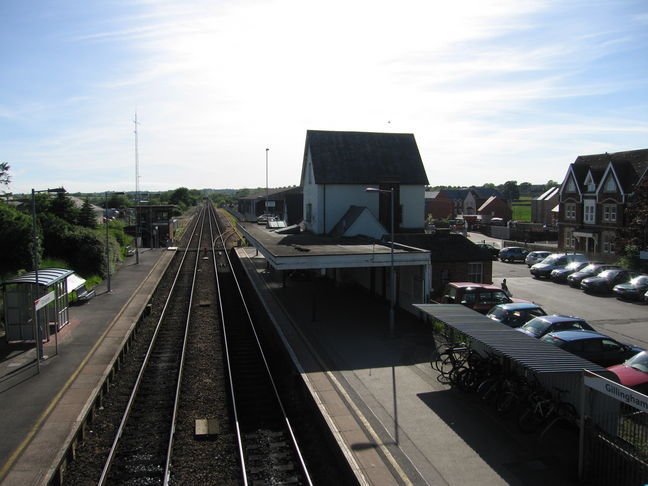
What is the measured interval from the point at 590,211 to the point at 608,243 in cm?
343

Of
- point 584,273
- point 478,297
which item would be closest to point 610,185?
point 584,273

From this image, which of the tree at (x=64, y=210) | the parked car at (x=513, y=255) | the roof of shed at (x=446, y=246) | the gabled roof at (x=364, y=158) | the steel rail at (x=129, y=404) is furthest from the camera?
the parked car at (x=513, y=255)

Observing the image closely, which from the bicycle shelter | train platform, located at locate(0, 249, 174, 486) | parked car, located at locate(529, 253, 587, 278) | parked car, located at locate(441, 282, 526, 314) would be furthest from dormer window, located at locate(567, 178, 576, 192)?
train platform, located at locate(0, 249, 174, 486)

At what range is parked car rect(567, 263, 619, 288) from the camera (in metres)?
32.1

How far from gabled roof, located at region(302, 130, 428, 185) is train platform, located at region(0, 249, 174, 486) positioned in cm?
1500

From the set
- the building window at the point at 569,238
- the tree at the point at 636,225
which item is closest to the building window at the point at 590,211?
the building window at the point at 569,238

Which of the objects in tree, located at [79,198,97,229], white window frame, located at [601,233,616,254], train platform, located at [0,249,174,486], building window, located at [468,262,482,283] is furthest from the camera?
white window frame, located at [601,233,616,254]

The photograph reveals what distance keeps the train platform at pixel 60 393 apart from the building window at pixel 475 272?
16.3 meters

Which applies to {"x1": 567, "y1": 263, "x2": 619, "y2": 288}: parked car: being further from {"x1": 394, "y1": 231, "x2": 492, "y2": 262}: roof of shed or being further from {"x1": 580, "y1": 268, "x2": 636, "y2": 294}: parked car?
{"x1": 394, "y1": 231, "x2": 492, "y2": 262}: roof of shed

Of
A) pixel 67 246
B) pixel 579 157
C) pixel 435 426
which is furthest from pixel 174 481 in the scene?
pixel 579 157

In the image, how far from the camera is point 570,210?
157 feet

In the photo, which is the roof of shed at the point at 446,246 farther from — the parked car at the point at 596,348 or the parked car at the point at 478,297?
the parked car at the point at 596,348

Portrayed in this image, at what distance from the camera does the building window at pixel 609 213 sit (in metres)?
42.0

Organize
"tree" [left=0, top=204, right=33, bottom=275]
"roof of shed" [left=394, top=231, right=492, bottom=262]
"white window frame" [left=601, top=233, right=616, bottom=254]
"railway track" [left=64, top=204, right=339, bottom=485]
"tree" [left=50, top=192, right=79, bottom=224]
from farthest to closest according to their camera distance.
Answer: "white window frame" [left=601, top=233, right=616, bottom=254] → "tree" [left=50, top=192, right=79, bottom=224] → "roof of shed" [left=394, top=231, right=492, bottom=262] → "tree" [left=0, top=204, right=33, bottom=275] → "railway track" [left=64, top=204, right=339, bottom=485]
